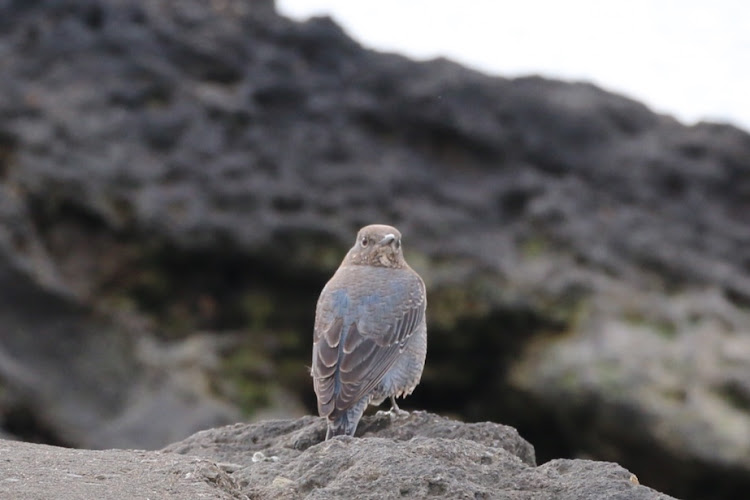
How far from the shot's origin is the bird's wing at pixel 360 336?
19.9 ft

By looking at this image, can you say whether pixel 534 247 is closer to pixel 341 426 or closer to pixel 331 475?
pixel 341 426

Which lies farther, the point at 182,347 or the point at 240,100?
the point at 240,100

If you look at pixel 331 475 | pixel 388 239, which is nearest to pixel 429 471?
pixel 331 475

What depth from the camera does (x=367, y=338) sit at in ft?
20.7

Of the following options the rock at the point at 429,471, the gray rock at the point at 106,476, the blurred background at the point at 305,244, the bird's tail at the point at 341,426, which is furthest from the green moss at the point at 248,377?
the gray rock at the point at 106,476

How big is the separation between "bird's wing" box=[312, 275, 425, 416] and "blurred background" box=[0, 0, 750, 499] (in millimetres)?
4408

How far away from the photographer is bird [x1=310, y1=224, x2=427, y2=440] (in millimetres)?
6023

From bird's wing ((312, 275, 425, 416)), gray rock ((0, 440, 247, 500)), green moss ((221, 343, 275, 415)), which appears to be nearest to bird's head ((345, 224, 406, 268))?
bird's wing ((312, 275, 425, 416))

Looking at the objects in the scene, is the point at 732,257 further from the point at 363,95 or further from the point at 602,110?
the point at 363,95

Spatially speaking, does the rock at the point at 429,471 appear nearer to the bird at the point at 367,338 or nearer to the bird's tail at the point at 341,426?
the bird's tail at the point at 341,426

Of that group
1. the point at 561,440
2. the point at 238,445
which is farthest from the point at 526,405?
the point at 238,445

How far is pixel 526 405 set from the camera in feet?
37.2

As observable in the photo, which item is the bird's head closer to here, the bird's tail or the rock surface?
the bird's tail

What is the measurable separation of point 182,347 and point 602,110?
5.69 m
